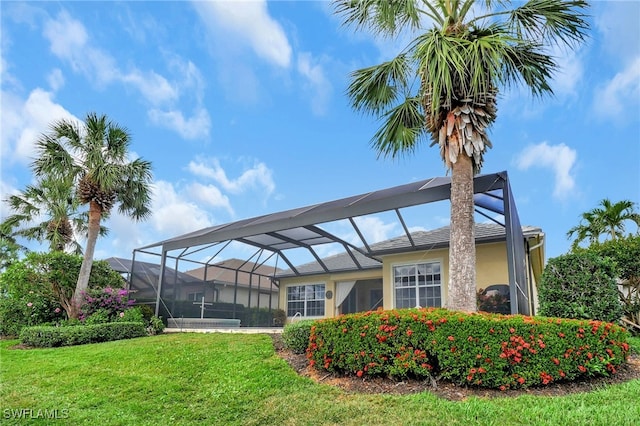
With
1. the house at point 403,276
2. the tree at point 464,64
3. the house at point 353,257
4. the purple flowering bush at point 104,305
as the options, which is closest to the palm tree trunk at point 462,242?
the tree at point 464,64

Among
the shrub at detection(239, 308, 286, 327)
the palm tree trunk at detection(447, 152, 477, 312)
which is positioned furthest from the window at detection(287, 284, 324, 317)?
the palm tree trunk at detection(447, 152, 477, 312)

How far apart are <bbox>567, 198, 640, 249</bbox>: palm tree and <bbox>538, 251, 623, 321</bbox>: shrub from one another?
12.2m

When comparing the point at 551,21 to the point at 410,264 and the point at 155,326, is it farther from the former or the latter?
the point at 155,326

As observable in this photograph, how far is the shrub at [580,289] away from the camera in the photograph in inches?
298

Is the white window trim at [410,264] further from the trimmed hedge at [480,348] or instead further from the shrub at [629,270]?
the trimmed hedge at [480,348]

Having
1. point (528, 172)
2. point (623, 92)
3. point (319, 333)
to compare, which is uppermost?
point (623, 92)

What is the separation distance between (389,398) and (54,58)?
12.3 meters

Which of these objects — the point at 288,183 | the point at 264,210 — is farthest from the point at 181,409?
the point at 264,210

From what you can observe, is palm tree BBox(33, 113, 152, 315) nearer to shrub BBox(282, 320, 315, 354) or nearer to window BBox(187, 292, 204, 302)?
window BBox(187, 292, 204, 302)

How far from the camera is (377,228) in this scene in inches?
555

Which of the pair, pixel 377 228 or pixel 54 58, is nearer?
pixel 54 58

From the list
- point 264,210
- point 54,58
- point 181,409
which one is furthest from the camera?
point 264,210

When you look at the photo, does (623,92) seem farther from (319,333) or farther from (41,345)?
(41,345)

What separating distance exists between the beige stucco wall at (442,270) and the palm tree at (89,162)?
29.9ft
